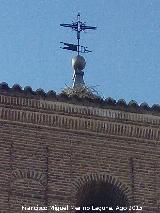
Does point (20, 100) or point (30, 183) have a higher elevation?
point (20, 100)

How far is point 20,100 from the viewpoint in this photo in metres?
12.7

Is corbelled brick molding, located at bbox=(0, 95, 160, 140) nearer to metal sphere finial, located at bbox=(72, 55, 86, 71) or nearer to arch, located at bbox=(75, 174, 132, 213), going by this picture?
arch, located at bbox=(75, 174, 132, 213)

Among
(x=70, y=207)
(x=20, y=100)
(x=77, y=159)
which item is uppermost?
(x=20, y=100)

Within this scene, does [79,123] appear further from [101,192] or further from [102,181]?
[101,192]

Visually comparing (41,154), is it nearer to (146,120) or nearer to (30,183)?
(30,183)

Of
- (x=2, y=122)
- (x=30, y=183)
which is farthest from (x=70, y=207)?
(x=2, y=122)

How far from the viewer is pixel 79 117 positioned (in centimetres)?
1282

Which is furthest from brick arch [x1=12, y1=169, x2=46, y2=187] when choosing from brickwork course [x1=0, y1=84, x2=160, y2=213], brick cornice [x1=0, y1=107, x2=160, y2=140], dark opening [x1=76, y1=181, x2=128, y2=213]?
brick cornice [x1=0, y1=107, x2=160, y2=140]

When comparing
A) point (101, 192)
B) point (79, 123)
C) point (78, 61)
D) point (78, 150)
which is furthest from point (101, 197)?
point (78, 61)

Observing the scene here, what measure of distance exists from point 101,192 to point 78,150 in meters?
0.79

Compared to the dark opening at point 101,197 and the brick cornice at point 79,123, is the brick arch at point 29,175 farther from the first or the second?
the brick cornice at point 79,123

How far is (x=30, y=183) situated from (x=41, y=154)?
0.52m

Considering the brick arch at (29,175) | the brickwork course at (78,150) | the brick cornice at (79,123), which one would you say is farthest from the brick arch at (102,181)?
the brick cornice at (79,123)

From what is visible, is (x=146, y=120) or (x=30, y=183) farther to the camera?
(x=146, y=120)
